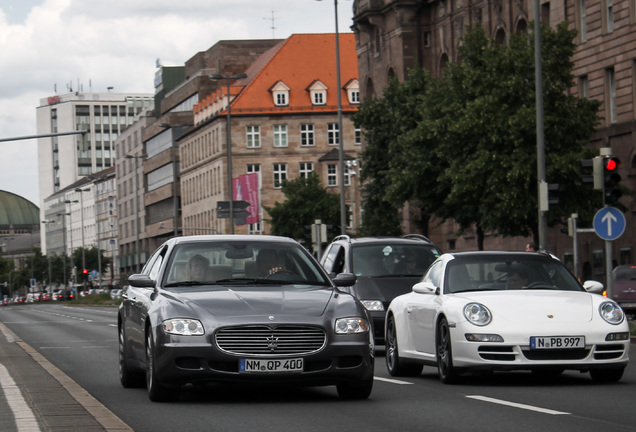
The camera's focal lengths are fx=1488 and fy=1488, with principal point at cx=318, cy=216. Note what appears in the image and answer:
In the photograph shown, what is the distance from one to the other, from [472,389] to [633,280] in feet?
91.9

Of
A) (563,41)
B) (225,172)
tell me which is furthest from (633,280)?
(225,172)

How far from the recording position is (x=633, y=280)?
41.4m

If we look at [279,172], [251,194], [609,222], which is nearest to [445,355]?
[609,222]

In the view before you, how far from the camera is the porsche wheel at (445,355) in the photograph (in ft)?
48.8

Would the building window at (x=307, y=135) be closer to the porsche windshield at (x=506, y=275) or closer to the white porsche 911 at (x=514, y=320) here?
the white porsche 911 at (x=514, y=320)

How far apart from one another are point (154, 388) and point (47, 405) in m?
1.00

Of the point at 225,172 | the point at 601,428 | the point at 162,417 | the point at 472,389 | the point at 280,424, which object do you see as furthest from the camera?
the point at 225,172

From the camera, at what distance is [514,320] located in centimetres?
1434

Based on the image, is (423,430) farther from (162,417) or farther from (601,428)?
(162,417)

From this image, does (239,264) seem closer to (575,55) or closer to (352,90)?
(575,55)

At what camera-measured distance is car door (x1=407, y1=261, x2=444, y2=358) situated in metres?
15.5

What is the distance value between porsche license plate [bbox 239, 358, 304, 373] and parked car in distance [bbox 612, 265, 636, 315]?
2895cm

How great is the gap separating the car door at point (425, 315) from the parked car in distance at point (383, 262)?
521 centimetres

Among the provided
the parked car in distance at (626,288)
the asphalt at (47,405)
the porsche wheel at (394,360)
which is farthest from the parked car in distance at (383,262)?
the parked car in distance at (626,288)
